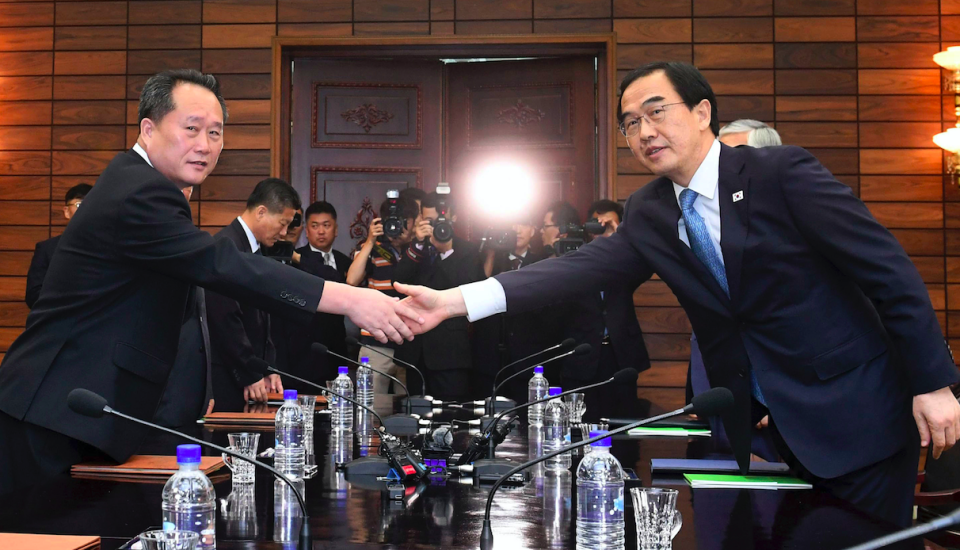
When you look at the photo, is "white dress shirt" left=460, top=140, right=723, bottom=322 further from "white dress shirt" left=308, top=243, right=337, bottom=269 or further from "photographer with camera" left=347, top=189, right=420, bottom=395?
"white dress shirt" left=308, top=243, right=337, bottom=269

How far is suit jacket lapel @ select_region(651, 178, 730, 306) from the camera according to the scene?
217cm

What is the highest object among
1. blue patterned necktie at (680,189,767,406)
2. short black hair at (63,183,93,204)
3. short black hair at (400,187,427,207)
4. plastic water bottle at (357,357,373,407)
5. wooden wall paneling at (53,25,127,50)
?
wooden wall paneling at (53,25,127,50)

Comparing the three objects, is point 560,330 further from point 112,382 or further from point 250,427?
point 112,382

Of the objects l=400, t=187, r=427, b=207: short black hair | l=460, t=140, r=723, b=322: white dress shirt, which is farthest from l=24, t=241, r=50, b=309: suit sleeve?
l=460, t=140, r=723, b=322: white dress shirt

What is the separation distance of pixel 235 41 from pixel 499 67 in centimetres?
195

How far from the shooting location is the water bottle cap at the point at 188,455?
4.47 ft

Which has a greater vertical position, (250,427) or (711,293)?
(711,293)

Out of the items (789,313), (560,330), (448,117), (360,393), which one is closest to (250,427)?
(360,393)

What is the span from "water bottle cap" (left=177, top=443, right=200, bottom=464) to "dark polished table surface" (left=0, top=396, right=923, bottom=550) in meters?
0.16

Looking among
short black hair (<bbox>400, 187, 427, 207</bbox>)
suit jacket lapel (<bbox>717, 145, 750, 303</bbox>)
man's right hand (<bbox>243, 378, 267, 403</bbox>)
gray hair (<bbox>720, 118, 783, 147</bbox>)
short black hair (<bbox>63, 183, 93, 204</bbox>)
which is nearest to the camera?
suit jacket lapel (<bbox>717, 145, 750, 303</bbox>)

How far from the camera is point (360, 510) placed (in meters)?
1.68

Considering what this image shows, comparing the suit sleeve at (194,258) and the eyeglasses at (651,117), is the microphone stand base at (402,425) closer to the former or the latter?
the suit sleeve at (194,258)

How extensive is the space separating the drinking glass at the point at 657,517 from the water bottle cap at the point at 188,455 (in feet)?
2.37

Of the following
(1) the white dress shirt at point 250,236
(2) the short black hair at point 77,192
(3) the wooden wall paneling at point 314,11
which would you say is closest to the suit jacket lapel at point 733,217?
(1) the white dress shirt at point 250,236
